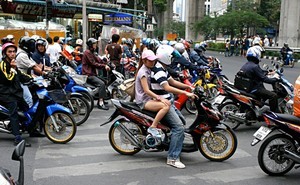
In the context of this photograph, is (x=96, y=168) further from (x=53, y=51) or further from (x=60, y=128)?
(x=53, y=51)

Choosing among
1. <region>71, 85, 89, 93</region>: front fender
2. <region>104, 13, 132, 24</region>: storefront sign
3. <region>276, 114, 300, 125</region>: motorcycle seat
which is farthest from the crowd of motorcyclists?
Result: <region>104, 13, 132, 24</region>: storefront sign

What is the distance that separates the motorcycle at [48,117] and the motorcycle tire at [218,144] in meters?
2.34

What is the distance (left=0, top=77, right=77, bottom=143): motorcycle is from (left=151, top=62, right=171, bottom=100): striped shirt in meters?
1.85

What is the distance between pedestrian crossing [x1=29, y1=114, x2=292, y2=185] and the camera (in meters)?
5.84

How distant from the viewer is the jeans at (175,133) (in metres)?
6.24

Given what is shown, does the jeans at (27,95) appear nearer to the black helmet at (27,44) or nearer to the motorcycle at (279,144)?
the black helmet at (27,44)

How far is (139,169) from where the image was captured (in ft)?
20.2

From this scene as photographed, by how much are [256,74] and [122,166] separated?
12.2ft

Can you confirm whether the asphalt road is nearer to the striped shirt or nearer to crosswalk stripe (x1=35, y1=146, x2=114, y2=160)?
crosswalk stripe (x1=35, y1=146, x2=114, y2=160)

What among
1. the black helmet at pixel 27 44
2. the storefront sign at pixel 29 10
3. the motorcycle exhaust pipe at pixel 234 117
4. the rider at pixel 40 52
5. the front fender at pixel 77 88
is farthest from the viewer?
the storefront sign at pixel 29 10

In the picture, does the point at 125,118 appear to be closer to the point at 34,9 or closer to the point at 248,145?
the point at 248,145

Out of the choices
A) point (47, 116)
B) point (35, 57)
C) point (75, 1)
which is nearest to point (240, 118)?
point (47, 116)

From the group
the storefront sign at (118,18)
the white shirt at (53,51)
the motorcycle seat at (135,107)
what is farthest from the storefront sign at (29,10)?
the motorcycle seat at (135,107)

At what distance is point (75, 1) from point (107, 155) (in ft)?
72.9
